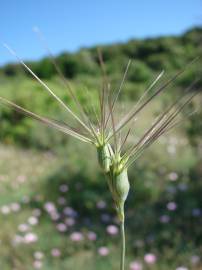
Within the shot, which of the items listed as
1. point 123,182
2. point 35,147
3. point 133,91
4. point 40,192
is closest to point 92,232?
point 40,192

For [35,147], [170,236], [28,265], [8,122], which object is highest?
[8,122]

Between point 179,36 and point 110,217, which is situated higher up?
point 179,36

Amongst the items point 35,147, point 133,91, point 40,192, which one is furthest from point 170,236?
point 133,91

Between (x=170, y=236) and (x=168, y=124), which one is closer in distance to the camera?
(x=168, y=124)

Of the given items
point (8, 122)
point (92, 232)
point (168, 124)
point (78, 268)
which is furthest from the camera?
point (8, 122)

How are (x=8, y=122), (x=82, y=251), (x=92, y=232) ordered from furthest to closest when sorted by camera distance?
(x=8, y=122), (x=92, y=232), (x=82, y=251)

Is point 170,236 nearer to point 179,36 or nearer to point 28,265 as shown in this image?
point 28,265

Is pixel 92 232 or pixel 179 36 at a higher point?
pixel 179 36

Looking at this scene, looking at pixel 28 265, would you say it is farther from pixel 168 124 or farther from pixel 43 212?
pixel 168 124

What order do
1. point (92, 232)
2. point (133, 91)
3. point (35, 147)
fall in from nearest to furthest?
point (92, 232) < point (35, 147) < point (133, 91)
